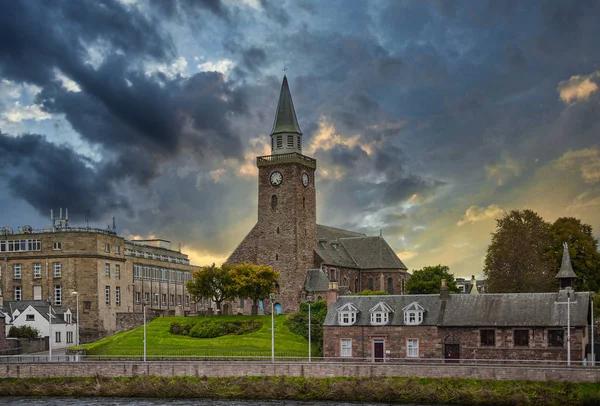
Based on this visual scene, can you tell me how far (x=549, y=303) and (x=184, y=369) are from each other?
2887 cm

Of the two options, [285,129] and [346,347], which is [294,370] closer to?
[346,347]

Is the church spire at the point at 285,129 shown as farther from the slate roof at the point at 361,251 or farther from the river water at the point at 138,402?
the river water at the point at 138,402

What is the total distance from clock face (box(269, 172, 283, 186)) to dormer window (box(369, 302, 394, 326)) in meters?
38.1

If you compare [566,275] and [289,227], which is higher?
[289,227]

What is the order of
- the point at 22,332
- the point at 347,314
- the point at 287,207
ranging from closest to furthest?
the point at 347,314 → the point at 22,332 → the point at 287,207

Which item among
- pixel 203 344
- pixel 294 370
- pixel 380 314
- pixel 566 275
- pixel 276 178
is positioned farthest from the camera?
pixel 276 178

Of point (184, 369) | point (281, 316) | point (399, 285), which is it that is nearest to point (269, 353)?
point (184, 369)

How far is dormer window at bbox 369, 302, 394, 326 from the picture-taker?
69269 millimetres

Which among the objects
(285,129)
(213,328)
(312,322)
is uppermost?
(285,129)

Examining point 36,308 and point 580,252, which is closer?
point 36,308

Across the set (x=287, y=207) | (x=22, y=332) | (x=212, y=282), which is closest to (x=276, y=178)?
(x=287, y=207)

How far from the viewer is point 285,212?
104 meters

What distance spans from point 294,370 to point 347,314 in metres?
11.0

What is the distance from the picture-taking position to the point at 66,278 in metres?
101
